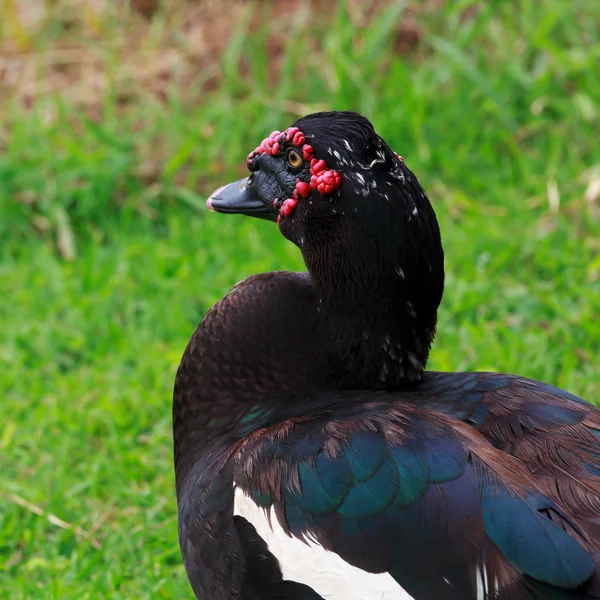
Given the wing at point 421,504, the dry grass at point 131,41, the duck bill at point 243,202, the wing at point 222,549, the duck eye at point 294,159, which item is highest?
the dry grass at point 131,41

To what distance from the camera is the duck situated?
7.18 feet

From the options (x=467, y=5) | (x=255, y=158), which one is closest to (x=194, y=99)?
(x=467, y=5)

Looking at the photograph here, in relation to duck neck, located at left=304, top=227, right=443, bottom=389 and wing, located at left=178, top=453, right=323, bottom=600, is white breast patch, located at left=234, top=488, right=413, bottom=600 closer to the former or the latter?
wing, located at left=178, top=453, right=323, bottom=600

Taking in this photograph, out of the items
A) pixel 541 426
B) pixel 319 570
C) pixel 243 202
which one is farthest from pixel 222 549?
pixel 243 202

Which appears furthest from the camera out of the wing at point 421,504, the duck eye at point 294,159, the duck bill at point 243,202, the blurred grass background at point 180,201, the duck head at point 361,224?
the blurred grass background at point 180,201

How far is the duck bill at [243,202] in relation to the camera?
111 inches

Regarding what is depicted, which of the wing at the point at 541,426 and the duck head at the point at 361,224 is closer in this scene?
the wing at the point at 541,426

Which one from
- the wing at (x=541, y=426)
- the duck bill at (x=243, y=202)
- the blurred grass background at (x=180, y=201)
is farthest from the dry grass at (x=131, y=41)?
the wing at (x=541, y=426)

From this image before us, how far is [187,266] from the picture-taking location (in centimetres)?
448

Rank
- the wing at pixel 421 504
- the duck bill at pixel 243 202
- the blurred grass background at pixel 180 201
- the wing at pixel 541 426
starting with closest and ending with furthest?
1. the wing at pixel 421 504
2. the wing at pixel 541 426
3. the duck bill at pixel 243 202
4. the blurred grass background at pixel 180 201

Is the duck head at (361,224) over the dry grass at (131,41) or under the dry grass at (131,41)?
under

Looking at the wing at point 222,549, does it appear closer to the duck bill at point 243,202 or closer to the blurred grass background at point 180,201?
the blurred grass background at point 180,201

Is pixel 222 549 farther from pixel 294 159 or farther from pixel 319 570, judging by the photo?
pixel 294 159

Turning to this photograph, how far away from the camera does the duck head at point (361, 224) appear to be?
2.49 m
